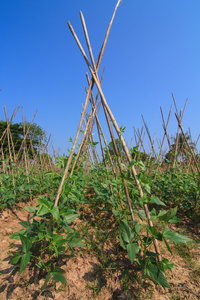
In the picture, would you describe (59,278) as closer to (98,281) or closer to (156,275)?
(98,281)

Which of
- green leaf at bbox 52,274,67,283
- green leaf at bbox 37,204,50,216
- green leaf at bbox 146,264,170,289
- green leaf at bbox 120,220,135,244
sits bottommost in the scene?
green leaf at bbox 146,264,170,289

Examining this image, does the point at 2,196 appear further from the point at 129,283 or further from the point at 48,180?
the point at 129,283

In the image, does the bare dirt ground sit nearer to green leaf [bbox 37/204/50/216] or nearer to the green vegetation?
the green vegetation

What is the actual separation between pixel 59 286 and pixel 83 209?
1361 mm

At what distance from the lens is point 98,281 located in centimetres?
158

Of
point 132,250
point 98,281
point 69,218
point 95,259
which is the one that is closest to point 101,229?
point 95,259

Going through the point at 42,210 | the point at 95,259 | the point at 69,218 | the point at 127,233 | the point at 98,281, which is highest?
the point at 42,210

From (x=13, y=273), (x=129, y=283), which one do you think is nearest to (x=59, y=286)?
(x=13, y=273)

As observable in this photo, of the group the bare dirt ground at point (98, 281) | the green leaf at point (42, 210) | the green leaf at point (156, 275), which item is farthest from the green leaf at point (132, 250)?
the green leaf at point (42, 210)

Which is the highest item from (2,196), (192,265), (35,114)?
(35,114)

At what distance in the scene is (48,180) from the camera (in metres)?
3.86

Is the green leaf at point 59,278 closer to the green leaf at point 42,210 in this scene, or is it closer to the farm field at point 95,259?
the farm field at point 95,259

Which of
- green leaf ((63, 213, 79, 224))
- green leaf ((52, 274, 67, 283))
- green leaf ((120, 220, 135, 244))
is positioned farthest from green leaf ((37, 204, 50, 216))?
green leaf ((120, 220, 135, 244))

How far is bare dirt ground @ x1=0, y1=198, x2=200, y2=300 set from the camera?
4.72 feet
